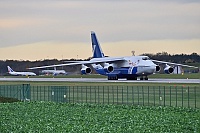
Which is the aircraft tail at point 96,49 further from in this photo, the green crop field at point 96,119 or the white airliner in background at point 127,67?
the green crop field at point 96,119

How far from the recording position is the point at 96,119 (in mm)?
37375

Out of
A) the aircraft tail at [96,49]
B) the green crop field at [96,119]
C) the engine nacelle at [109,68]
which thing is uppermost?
the aircraft tail at [96,49]

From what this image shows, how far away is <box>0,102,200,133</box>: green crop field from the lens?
105 feet

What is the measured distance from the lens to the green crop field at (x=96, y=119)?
31.9 m

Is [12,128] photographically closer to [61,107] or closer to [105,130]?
[105,130]

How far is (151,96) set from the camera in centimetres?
5819

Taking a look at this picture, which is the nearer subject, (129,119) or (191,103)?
(129,119)

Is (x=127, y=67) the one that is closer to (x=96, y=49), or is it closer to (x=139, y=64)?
(x=139, y=64)

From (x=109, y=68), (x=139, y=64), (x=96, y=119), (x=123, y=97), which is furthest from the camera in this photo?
(x=109, y=68)

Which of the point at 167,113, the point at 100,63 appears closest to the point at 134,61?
the point at 100,63

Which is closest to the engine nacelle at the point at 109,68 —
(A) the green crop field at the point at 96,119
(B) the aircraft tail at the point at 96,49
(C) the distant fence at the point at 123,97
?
(B) the aircraft tail at the point at 96,49

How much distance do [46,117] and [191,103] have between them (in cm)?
1602

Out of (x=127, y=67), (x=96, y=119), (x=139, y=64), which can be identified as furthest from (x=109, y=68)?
(x=96, y=119)

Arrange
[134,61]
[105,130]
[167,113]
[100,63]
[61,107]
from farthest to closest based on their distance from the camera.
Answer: [100,63] → [134,61] → [61,107] → [167,113] → [105,130]
